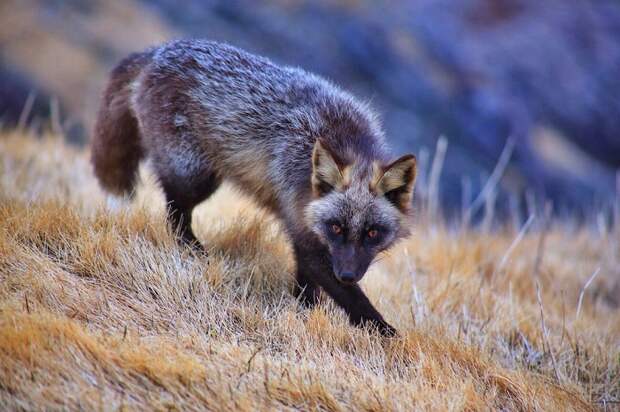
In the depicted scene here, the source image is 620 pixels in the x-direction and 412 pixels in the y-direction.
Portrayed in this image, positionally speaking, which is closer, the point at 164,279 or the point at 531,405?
the point at 531,405

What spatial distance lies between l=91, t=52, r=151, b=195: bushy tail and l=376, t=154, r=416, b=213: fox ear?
241 centimetres

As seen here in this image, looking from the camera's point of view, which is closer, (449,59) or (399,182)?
(399,182)

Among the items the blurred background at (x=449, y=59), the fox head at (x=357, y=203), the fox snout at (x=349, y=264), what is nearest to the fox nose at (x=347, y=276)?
the fox snout at (x=349, y=264)

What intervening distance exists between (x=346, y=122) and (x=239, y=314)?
166 cm

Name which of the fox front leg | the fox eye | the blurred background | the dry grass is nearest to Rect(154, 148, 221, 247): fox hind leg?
the dry grass

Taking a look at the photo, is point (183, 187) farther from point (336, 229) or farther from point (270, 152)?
point (336, 229)

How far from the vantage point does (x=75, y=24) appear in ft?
40.9

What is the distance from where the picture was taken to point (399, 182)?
415cm

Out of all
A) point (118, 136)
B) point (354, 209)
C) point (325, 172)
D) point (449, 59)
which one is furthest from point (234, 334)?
point (449, 59)

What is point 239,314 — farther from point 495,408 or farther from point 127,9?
point 127,9

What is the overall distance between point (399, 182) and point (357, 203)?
1.04ft

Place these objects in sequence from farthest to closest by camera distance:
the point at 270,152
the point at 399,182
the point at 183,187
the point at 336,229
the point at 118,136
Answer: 1. the point at 118,136
2. the point at 183,187
3. the point at 270,152
4. the point at 399,182
5. the point at 336,229

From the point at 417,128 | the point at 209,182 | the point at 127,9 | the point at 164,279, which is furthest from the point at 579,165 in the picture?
the point at 164,279

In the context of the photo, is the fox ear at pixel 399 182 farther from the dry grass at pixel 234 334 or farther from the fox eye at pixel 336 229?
the dry grass at pixel 234 334
